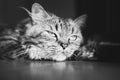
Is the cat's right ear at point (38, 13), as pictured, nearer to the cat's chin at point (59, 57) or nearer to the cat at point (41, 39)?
the cat at point (41, 39)

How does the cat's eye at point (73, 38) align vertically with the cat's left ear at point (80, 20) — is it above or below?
below

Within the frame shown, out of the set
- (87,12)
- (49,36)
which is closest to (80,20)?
(87,12)

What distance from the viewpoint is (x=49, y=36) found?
1552mm

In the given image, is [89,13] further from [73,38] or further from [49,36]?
[49,36]

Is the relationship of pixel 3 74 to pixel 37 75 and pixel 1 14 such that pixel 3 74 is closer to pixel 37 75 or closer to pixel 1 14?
pixel 37 75

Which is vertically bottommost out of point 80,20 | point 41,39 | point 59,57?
point 59,57

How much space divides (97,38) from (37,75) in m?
0.73

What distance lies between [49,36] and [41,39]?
0.06 meters

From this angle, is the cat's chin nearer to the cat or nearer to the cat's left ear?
the cat

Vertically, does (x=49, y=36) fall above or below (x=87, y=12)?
below

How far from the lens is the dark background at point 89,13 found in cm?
163

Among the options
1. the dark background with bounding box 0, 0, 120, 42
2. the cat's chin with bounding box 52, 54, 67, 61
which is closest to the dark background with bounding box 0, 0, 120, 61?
the dark background with bounding box 0, 0, 120, 42

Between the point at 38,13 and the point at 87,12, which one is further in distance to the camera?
the point at 87,12

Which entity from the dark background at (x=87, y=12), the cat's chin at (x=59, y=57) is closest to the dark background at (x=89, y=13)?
the dark background at (x=87, y=12)
